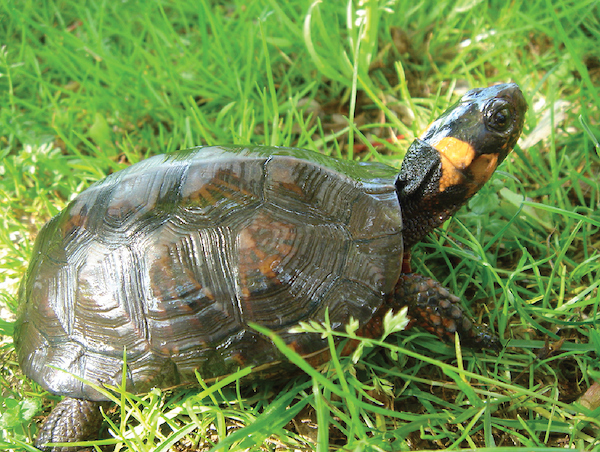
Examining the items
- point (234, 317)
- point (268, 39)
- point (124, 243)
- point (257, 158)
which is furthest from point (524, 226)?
point (268, 39)

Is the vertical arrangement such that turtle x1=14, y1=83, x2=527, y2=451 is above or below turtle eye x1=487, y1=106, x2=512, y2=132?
below

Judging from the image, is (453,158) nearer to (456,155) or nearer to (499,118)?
(456,155)

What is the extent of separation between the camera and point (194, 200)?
1.63 m

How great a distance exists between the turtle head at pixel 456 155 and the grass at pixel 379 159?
19 cm

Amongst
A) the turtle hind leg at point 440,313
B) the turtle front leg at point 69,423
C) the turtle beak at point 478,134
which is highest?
the turtle beak at point 478,134

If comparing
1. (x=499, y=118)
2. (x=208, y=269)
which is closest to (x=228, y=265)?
(x=208, y=269)

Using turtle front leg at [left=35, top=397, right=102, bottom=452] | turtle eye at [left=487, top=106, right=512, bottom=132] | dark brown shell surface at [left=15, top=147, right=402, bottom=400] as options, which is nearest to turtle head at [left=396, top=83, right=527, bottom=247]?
turtle eye at [left=487, top=106, right=512, bottom=132]

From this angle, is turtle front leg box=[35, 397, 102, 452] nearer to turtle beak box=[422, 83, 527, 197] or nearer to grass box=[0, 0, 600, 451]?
grass box=[0, 0, 600, 451]

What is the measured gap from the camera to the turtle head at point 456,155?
1699mm

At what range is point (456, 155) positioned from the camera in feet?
5.67

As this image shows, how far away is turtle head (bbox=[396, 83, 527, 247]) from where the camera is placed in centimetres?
170

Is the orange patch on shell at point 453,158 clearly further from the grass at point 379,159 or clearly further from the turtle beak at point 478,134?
the grass at point 379,159

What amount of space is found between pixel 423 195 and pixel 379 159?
45cm

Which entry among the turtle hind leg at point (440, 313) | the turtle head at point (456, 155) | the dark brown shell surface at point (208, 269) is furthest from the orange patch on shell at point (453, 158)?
the turtle hind leg at point (440, 313)
